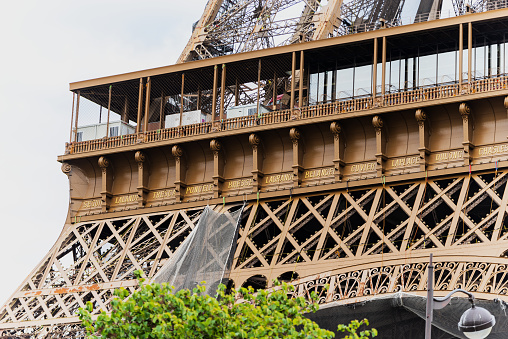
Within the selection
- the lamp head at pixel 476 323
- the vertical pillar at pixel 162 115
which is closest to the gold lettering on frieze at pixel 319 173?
the vertical pillar at pixel 162 115

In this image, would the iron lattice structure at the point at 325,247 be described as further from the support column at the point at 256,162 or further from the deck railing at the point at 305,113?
the deck railing at the point at 305,113

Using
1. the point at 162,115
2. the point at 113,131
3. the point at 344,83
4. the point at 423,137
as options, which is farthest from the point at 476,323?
the point at 113,131

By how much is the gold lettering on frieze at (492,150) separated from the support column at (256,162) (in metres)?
8.71

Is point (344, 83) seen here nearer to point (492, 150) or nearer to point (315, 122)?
point (315, 122)

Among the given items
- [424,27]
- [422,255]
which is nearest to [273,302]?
[422,255]

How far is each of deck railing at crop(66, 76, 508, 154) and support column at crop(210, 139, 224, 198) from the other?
694mm

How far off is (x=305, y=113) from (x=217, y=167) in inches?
161

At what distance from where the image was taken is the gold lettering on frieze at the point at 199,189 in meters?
49.7

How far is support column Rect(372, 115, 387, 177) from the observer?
45031 mm

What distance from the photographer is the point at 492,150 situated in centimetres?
4331

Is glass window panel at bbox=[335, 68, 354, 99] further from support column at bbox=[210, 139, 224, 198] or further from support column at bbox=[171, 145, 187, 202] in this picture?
support column at bbox=[171, 145, 187, 202]

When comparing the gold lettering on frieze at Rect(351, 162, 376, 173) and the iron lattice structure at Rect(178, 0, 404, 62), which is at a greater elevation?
the iron lattice structure at Rect(178, 0, 404, 62)

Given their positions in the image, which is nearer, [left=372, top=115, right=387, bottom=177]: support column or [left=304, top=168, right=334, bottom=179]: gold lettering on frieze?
[left=372, top=115, right=387, bottom=177]: support column

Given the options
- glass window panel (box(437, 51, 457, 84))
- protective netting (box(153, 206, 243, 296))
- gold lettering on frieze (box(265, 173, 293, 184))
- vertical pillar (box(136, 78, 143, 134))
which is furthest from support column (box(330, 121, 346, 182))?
vertical pillar (box(136, 78, 143, 134))
